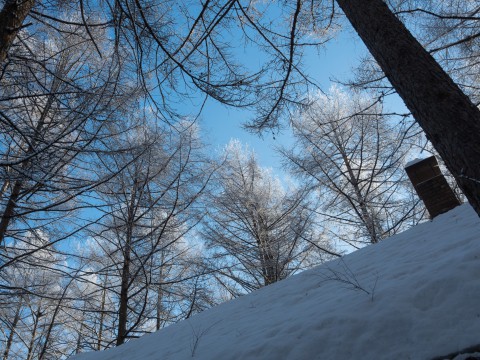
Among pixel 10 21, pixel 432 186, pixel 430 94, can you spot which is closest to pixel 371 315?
pixel 430 94

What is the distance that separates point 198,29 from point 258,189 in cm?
659

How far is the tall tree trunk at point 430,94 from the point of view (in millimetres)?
1710

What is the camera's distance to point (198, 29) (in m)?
3.45

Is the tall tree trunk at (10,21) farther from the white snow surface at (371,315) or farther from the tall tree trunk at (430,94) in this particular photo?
the white snow surface at (371,315)

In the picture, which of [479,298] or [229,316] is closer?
[479,298]

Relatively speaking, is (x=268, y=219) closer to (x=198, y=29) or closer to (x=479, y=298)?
(x=198, y=29)

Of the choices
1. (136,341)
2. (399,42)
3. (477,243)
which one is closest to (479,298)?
(477,243)

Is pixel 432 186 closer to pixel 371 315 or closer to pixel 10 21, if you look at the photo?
pixel 371 315

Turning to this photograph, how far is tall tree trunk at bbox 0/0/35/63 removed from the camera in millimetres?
2129

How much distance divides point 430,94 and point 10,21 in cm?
297

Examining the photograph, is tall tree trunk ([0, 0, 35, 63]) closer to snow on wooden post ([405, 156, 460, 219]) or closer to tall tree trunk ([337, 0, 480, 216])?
tall tree trunk ([337, 0, 480, 216])

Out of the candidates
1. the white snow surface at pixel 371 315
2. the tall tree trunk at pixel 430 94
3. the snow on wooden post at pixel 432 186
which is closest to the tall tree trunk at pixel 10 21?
the tall tree trunk at pixel 430 94

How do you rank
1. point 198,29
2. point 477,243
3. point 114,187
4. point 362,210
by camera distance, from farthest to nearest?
point 362,210 → point 114,187 → point 198,29 → point 477,243

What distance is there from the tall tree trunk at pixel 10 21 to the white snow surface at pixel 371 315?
112 inches
